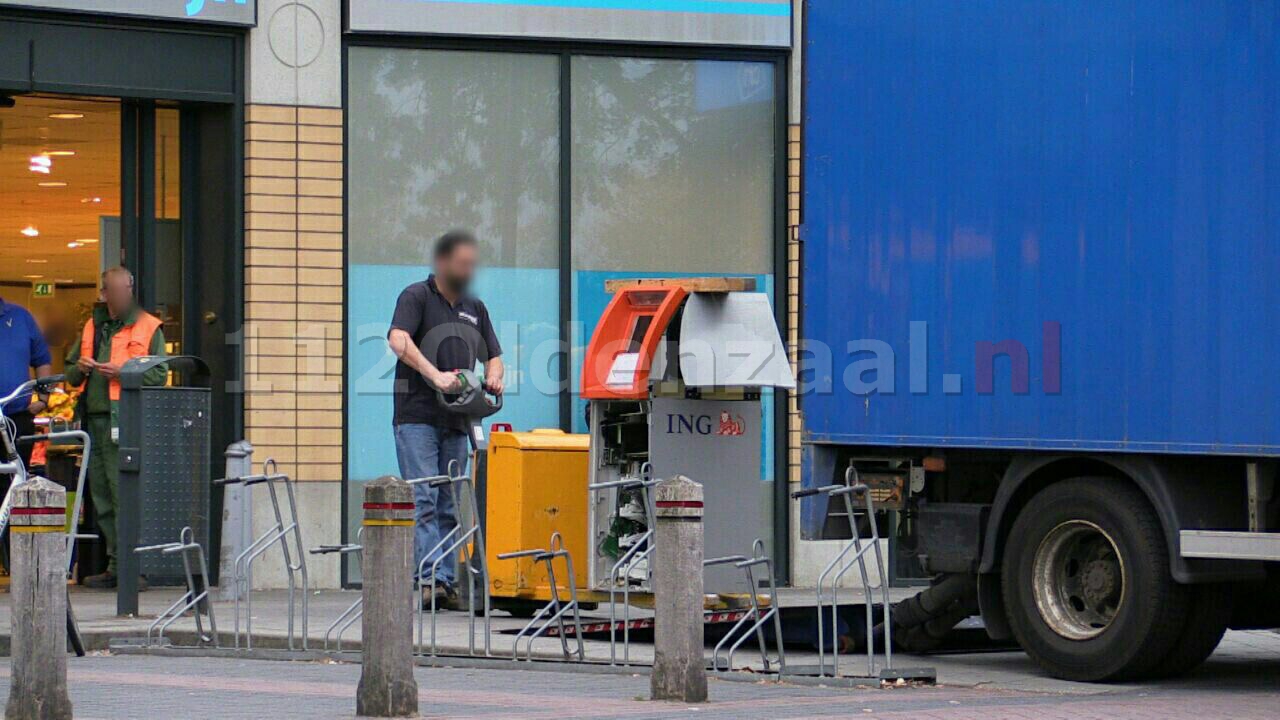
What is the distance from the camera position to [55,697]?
23.2 ft

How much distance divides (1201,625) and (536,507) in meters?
3.87

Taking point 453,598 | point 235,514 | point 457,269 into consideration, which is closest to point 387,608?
point 453,598

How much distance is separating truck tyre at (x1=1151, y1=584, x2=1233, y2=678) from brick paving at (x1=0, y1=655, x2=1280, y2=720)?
0.14 metres

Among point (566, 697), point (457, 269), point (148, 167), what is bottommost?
point (566, 697)

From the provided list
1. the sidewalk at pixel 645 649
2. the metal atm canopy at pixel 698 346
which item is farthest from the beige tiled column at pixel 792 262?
the metal atm canopy at pixel 698 346

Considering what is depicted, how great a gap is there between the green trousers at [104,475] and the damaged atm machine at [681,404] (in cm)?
397

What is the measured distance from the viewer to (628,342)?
11.1 meters

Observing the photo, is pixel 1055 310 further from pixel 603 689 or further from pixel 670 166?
pixel 670 166

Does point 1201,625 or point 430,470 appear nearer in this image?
point 1201,625

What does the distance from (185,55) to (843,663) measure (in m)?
6.51

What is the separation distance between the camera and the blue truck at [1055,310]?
28.5 ft

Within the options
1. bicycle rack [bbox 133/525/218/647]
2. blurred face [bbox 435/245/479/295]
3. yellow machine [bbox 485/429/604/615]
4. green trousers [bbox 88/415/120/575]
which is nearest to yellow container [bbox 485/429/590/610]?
yellow machine [bbox 485/429/604/615]

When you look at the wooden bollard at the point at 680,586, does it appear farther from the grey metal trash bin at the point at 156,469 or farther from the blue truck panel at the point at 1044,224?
the grey metal trash bin at the point at 156,469

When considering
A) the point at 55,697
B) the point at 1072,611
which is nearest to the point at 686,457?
the point at 1072,611
